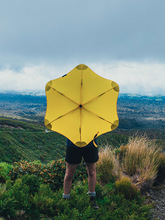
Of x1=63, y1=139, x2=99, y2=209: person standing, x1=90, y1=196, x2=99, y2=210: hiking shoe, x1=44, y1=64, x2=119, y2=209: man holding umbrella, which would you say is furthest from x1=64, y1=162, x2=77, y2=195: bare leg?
x1=44, y1=64, x2=119, y2=209: man holding umbrella

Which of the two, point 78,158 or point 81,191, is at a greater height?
point 78,158

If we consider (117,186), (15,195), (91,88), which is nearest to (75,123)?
(91,88)

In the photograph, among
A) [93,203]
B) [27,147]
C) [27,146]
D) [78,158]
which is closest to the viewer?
[78,158]

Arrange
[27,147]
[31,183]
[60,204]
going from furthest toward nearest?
[27,147] → [31,183] → [60,204]

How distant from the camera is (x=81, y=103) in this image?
2.48 meters

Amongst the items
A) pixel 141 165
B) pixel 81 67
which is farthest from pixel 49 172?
pixel 81 67

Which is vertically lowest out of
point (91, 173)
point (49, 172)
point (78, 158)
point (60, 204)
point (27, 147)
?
point (27, 147)

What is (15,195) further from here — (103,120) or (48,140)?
(48,140)

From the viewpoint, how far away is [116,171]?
4062mm

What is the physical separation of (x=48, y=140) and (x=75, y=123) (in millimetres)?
41366

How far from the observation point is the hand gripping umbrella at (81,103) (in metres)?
2.43

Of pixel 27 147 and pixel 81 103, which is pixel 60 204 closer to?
pixel 81 103

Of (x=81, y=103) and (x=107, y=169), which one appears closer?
(x=81, y=103)

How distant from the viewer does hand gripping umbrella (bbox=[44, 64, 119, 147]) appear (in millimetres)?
2432
